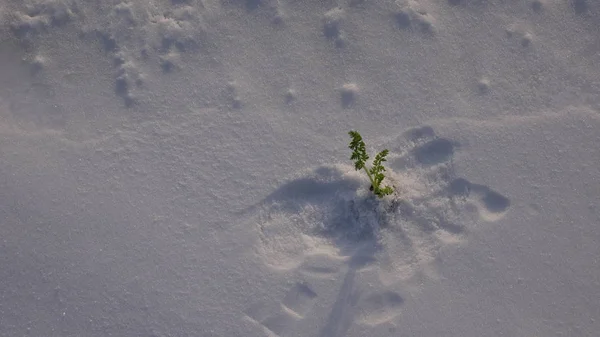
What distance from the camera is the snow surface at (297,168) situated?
289 centimetres

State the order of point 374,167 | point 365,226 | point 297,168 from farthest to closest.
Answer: point 297,168 < point 365,226 < point 374,167

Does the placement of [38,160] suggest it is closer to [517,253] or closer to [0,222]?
[0,222]

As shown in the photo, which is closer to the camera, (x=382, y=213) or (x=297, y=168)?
(x=382, y=213)

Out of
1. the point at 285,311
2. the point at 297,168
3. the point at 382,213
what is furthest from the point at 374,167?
the point at 285,311

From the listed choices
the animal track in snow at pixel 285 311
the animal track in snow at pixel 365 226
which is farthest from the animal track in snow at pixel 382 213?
the animal track in snow at pixel 285 311

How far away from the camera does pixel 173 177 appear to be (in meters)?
3.14

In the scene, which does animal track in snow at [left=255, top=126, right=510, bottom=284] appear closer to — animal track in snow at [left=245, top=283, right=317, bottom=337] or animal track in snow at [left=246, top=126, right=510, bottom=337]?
animal track in snow at [left=246, top=126, right=510, bottom=337]

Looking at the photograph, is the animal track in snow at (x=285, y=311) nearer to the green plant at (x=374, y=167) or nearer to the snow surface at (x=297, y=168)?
the snow surface at (x=297, y=168)

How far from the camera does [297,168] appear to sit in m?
3.13

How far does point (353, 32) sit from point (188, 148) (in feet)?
4.17

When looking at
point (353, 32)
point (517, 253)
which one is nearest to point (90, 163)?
point (353, 32)

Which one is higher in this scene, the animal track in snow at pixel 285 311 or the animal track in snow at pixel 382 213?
the animal track in snow at pixel 382 213

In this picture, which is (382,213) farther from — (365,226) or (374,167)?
(374,167)

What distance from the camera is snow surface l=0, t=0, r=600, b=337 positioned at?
114 inches
